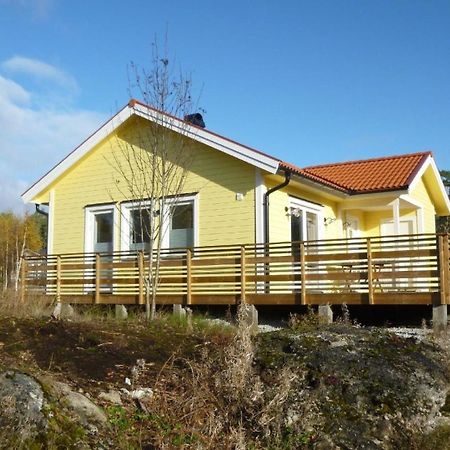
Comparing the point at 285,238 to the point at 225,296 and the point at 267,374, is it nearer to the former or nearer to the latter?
the point at 225,296

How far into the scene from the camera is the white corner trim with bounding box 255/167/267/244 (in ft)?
42.1

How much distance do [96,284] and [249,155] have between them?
15.2ft

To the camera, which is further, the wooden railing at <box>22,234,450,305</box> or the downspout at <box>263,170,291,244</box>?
the downspout at <box>263,170,291,244</box>

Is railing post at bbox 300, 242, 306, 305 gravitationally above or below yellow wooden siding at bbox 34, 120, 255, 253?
below

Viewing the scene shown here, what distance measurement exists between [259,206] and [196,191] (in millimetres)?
1847

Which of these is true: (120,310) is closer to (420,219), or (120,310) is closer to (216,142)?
(216,142)

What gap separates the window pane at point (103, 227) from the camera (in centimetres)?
1554

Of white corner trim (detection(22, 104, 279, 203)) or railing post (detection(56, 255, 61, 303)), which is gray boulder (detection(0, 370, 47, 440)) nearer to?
white corner trim (detection(22, 104, 279, 203))

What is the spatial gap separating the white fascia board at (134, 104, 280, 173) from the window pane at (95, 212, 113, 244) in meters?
3.06

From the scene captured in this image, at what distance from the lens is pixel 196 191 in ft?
46.1

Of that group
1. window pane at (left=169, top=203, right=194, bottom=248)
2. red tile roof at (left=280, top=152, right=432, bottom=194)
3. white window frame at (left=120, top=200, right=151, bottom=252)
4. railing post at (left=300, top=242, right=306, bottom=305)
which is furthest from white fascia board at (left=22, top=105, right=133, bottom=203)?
railing post at (left=300, top=242, right=306, bottom=305)

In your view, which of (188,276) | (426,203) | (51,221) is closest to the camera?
(188,276)

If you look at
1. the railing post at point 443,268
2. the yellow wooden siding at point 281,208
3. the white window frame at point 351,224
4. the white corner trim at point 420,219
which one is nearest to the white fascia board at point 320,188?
the yellow wooden siding at point 281,208

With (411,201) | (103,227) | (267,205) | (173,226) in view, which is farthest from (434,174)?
(103,227)
